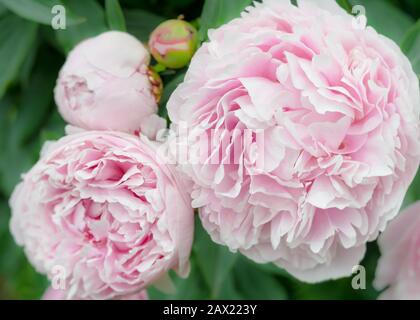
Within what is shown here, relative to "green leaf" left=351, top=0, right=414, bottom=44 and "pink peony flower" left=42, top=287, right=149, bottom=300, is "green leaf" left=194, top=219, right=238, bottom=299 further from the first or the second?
"green leaf" left=351, top=0, right=414, bottom=44

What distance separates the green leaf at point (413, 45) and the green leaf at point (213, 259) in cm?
25

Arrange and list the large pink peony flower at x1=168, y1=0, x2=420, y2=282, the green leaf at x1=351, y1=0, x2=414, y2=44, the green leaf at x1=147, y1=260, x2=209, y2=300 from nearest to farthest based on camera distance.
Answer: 1. the large pink peony flower at x1=168, y1=0, x2=420, y2=282
2. the green leaf at x1=351, y1=0, x2=414, y2=44
3. the green leaf at x1=147, y1=260, x2=209, y2=300

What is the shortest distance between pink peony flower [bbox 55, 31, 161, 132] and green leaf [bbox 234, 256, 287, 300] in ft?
0.89

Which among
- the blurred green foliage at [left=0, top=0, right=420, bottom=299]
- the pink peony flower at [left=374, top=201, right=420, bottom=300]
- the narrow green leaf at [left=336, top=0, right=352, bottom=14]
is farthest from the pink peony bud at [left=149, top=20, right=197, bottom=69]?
the pink peony flower at [left=374, top=201, right=420, bottom=300]

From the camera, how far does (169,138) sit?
546 mm

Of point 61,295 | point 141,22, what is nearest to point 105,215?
point 61,295

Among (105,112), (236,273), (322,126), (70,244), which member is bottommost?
(236,273)

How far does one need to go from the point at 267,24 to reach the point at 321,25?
42 millimetres

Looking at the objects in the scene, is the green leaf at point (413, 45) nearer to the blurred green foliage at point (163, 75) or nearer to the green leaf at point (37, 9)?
the blurred green foliage at point (163, 75)

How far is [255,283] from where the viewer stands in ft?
2.65

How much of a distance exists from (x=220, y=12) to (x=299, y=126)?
0.15 m

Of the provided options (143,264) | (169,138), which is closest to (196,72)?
(169,138)

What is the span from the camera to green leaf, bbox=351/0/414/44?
0.61 m

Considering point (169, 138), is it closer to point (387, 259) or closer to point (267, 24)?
point (267, 24)
